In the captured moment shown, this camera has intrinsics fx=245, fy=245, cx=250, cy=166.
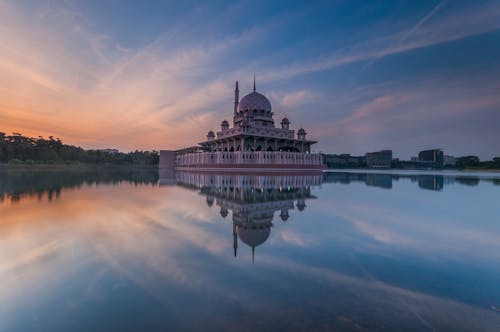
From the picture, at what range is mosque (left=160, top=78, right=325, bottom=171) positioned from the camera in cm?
4388

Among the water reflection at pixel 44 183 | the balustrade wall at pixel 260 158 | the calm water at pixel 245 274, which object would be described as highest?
the balustrade wall at pixel 260 158

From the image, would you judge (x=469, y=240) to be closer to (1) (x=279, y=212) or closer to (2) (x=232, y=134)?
(1) (x=279, y=212)

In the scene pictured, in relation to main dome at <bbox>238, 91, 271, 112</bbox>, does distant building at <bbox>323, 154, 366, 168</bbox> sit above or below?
below

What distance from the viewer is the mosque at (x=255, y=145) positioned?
4388 cm

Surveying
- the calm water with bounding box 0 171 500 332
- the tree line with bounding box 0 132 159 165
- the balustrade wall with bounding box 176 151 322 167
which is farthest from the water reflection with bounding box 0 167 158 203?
the tree line with bounding box 0 132 159 165

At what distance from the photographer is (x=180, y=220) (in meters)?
8.04

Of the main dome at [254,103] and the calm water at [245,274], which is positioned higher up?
the main dome at [254,103]

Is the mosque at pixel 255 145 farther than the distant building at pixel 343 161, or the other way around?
the distant building at pixel 343 161

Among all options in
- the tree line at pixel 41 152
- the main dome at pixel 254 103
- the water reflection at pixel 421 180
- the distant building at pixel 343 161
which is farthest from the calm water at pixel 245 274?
the distant building at pixel 343 161

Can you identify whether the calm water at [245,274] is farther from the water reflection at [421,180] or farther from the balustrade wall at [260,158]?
the balustrade wall at [260,158]

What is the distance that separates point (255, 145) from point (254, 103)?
38.0 ft

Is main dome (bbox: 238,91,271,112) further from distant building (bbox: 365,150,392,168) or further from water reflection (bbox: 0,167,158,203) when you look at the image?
distant building (bbox: 365,150,392,168)

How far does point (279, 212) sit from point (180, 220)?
3.57 m

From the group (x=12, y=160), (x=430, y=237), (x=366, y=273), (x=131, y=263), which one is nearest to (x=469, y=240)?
(x=430, y=237)
